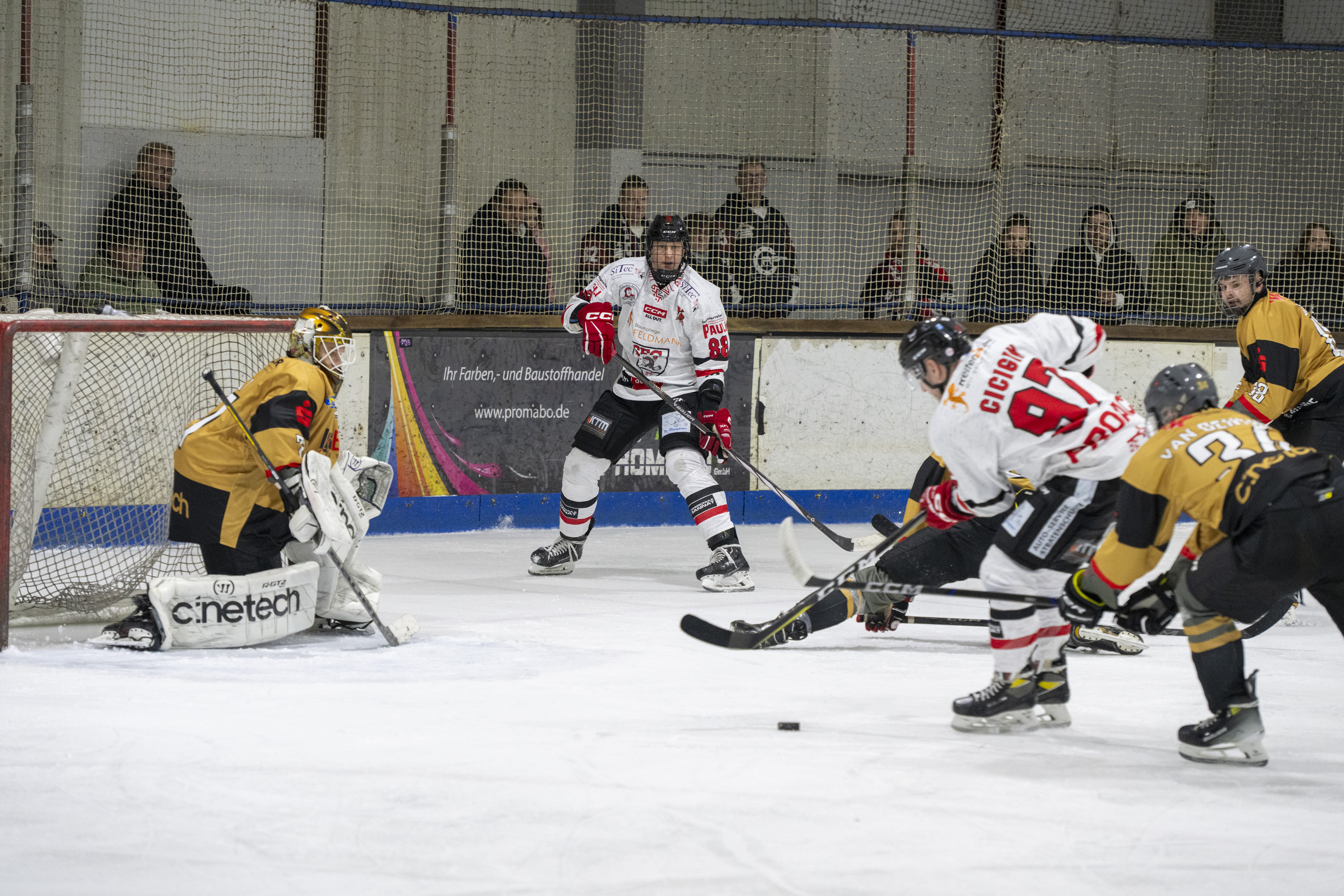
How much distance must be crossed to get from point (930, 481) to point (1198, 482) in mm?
1463

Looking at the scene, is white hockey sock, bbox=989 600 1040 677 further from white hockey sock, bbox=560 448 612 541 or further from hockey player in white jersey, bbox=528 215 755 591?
white hockey sock, bbox=560 448 612 541

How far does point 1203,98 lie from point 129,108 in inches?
216

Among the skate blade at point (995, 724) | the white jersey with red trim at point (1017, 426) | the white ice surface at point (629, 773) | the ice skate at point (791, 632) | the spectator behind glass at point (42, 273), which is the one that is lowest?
the white ice surface at point (629, 773)

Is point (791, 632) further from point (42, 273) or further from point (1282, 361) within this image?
point (42, 273)

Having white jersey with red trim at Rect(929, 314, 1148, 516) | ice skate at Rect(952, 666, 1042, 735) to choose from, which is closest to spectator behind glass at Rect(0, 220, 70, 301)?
white jersey with red trim at Rect(929, 314, 1148, 516)

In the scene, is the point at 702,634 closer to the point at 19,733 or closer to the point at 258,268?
the point at 19,733

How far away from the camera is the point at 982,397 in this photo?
3.30 m

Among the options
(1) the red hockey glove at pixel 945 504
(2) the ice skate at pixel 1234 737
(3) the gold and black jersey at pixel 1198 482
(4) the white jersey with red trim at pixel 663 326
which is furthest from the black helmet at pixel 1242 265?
(2) the ice skate at pixel 1234 737

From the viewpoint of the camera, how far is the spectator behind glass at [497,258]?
699 cm

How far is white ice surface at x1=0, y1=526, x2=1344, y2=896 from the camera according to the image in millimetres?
2396

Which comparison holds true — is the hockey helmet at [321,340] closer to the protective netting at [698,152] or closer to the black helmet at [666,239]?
the black helmet at [666,239]

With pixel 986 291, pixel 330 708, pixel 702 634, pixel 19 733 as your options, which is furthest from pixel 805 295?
pixel 19 733

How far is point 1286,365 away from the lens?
188 inches

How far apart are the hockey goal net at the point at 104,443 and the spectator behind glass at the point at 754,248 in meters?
2.91
